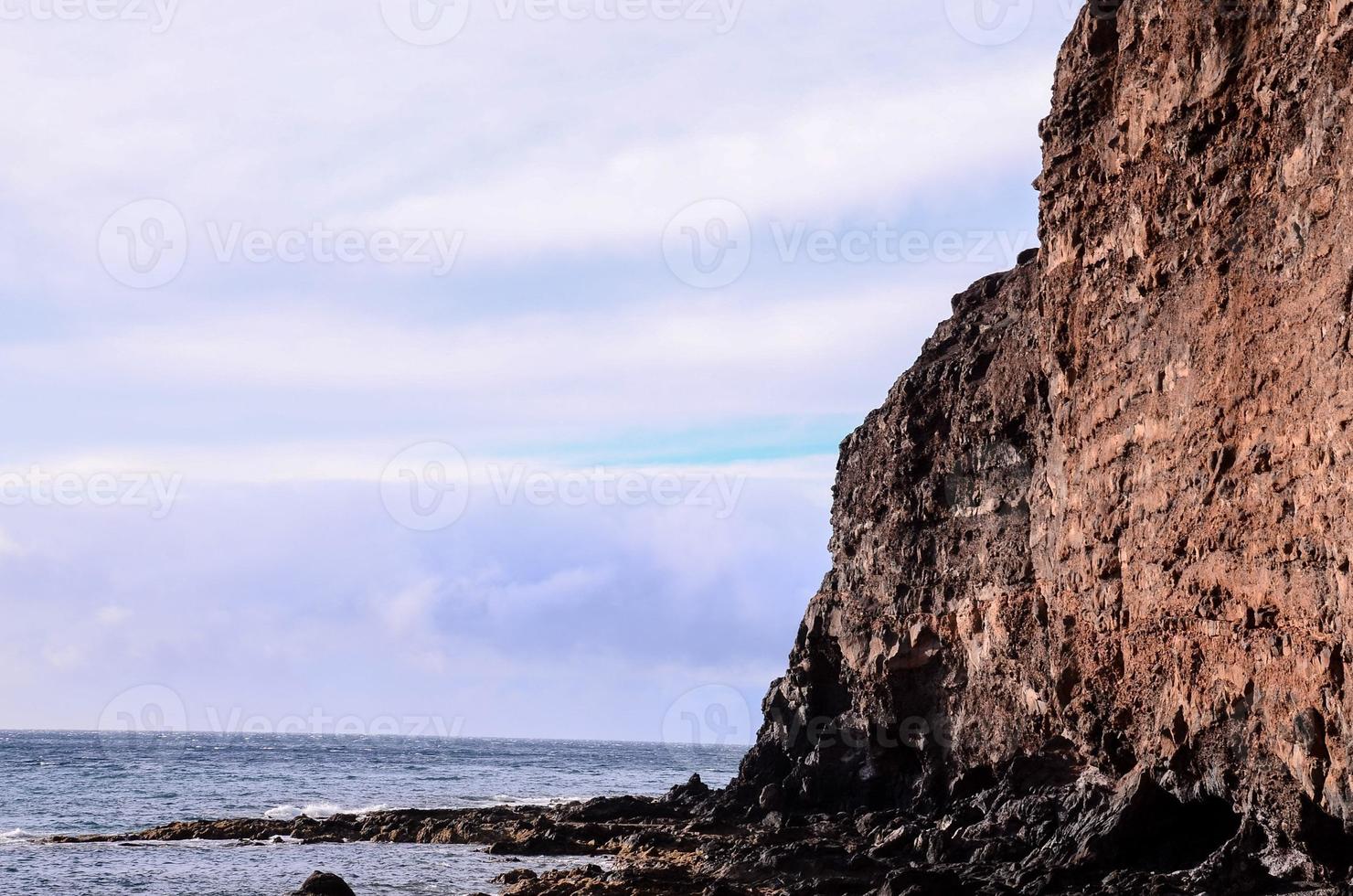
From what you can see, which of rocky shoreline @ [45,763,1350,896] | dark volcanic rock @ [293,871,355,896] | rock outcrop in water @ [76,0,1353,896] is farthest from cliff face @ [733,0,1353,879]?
dark volcanic rock @ [293,871,355,896]

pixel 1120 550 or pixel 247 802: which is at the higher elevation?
pixel 1120 550

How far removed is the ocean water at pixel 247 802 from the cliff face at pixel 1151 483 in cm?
1304

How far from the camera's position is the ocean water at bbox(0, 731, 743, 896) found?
3322cm

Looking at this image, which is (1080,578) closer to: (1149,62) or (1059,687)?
(1059,687)

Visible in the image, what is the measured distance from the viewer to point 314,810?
185 ft

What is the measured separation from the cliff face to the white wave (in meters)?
20.5

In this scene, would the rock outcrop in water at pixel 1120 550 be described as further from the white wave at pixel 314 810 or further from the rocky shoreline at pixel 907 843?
the white wave at pixel 314 810

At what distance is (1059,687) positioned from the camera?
32312 millimetres

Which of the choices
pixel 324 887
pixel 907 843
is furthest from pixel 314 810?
pixel 907 843

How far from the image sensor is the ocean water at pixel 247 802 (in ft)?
109

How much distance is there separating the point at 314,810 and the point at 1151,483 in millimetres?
41514

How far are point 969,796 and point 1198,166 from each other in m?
19.0

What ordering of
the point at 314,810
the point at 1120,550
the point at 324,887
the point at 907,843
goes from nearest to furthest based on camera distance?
the point at 324,887, the point at 1120,550, the point at 907,843, the point at 314,810

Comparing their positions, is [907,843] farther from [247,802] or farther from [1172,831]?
[247,802]
